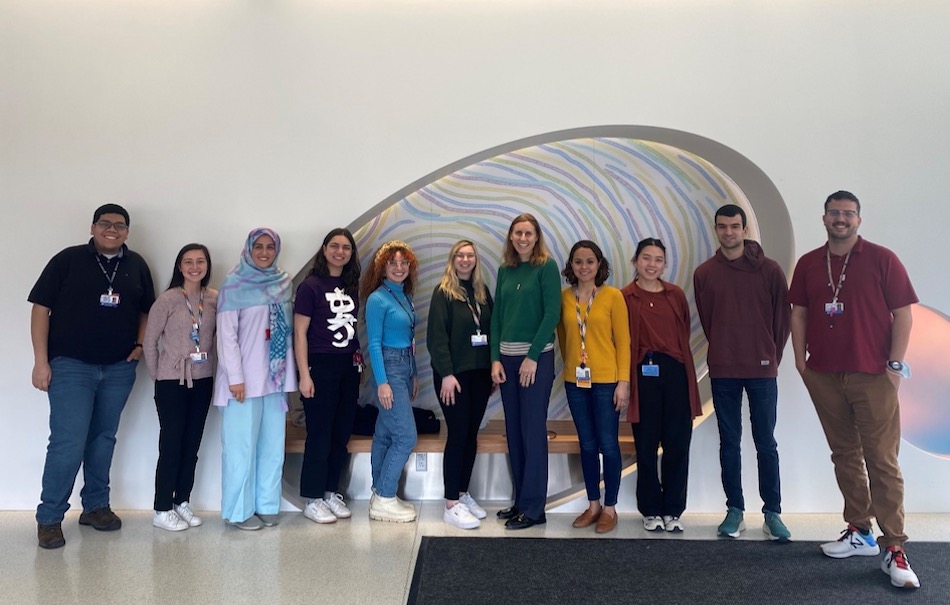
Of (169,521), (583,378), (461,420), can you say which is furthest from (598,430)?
(169,521)

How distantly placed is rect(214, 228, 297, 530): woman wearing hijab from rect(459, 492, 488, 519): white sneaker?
1.01m

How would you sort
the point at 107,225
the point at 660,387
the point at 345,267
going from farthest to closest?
the point at 345,267 → the point at 107,225 → the point at 660,387

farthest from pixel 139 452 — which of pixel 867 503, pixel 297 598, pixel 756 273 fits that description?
pixel 867 503

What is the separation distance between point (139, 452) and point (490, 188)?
8.58 feet

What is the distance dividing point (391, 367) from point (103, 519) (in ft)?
5.60

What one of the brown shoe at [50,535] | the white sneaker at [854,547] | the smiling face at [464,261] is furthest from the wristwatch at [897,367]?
the brown shoe at [50,535]

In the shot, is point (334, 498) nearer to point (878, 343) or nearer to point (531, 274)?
point (531, 274)

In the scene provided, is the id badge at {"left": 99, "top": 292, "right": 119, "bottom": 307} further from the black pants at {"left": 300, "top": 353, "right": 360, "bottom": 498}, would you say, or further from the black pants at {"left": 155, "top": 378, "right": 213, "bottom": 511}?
the black pants at {"left": 300, "top": 353, "right": 360, "bottom": 498}

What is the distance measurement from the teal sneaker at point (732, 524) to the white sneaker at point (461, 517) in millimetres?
1256

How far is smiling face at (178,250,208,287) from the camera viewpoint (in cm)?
333

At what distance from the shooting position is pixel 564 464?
388 centimetres

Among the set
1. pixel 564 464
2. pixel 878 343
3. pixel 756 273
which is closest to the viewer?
pixel 878 343

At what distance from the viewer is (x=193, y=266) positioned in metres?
3.33

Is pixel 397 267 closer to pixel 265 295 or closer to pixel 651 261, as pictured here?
pixel 265 295
